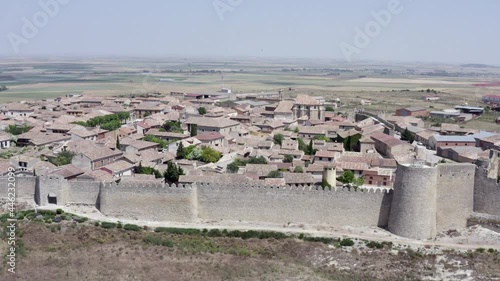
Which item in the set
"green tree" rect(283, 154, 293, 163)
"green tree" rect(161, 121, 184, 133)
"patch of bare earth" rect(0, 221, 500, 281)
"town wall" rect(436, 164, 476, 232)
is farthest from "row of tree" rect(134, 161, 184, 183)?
"green tree" rect(161, 121, 184, 133)

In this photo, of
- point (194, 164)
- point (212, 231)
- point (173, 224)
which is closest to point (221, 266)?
point (212, 231)

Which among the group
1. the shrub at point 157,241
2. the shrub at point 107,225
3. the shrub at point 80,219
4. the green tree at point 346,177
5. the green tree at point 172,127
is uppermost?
the green tree at point 172,127

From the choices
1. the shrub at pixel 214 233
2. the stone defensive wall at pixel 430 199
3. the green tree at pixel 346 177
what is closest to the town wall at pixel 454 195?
the stone defensive wall at pixel 430 199

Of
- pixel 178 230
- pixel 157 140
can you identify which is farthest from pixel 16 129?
pixel 178 230

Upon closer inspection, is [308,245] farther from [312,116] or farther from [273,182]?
[312,116]

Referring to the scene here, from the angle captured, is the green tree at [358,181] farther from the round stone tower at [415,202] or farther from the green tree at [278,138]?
the green tree at [278,138]

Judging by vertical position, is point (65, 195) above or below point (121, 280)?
above

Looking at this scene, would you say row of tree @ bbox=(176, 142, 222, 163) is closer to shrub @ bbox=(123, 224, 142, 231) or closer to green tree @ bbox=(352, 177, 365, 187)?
green tree @ bbox=(352, 177, 365, 187)
